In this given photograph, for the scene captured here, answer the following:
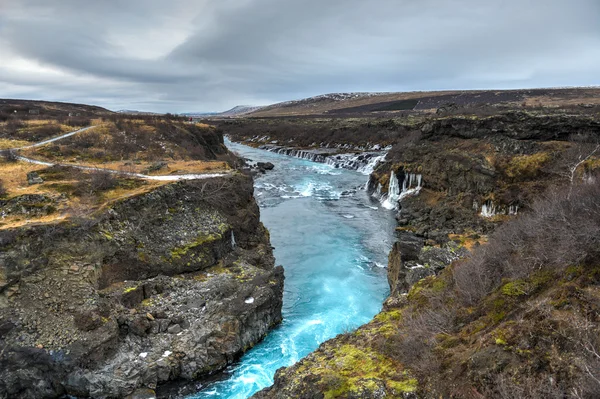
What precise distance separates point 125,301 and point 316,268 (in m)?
12.6

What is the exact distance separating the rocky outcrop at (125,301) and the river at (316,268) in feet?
3.88

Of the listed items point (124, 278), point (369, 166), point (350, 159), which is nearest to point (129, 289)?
point (124, 278)

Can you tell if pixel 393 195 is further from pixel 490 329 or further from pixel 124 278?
pixel 490 329

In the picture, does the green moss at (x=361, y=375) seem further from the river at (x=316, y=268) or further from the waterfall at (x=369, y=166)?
the waterfall at (x=369, y=166)

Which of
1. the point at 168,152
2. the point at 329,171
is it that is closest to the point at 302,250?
the point at 168,152

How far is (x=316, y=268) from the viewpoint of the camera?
25078 millimetres

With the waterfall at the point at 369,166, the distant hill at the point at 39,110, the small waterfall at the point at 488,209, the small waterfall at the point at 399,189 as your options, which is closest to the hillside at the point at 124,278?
the small waterfall at the point at 488,209

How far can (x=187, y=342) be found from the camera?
14.6m

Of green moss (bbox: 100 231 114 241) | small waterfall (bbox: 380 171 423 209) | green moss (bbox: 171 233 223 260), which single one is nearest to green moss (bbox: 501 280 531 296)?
green moss (bbox: 171 233 223 260)

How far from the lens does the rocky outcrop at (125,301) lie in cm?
1316

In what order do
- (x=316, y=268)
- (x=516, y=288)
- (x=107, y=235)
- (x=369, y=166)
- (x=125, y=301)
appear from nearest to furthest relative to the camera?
(x=516, y=288) → (x=125, y=301) → (x=107, y=235) → (x=316, y=268) → (x=369, y=166)

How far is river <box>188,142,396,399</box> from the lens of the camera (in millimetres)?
15597

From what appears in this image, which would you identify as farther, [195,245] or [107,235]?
[195,245]

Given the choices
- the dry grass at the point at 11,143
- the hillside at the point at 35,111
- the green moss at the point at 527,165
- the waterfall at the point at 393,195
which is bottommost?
the waterfall at the point at 393,195
